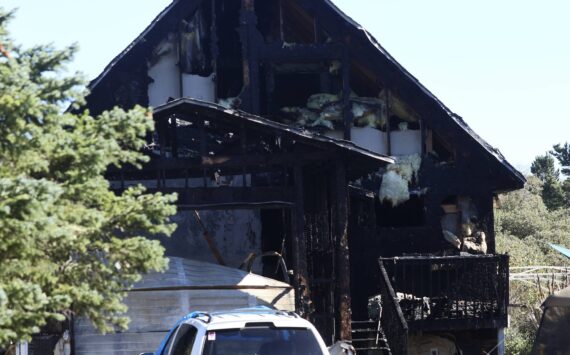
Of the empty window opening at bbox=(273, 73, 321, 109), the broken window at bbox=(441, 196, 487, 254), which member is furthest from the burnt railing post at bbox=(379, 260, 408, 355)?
the empty window opening at bbox=(273, 73, 321, 109)

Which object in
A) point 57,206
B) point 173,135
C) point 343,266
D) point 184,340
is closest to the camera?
point 57,206

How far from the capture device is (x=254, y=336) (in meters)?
10.6

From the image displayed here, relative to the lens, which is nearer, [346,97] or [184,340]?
[184,340]

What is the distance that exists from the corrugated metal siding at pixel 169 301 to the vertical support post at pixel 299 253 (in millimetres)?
397

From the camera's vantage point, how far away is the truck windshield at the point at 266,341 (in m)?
10.4

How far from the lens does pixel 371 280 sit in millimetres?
21438

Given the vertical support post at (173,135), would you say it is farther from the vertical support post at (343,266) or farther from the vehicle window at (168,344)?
the vehicle window at (168,344)

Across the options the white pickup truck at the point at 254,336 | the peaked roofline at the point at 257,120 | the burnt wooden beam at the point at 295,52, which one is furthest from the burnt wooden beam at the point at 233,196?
the white pickup truck at the point at 254,336

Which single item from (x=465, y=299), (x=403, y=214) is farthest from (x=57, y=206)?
(x=403, y=214)

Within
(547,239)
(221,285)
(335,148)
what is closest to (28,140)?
(221,285)

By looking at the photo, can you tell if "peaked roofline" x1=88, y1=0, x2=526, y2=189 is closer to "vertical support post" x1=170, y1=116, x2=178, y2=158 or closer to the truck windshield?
"vertical support post" x1=170, y1=116, x2=178, y2=158

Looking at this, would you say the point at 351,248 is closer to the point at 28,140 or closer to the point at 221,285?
the point at 221,285

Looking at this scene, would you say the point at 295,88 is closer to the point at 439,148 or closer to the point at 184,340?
the point at 439,148

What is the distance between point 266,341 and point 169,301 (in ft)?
19.1
